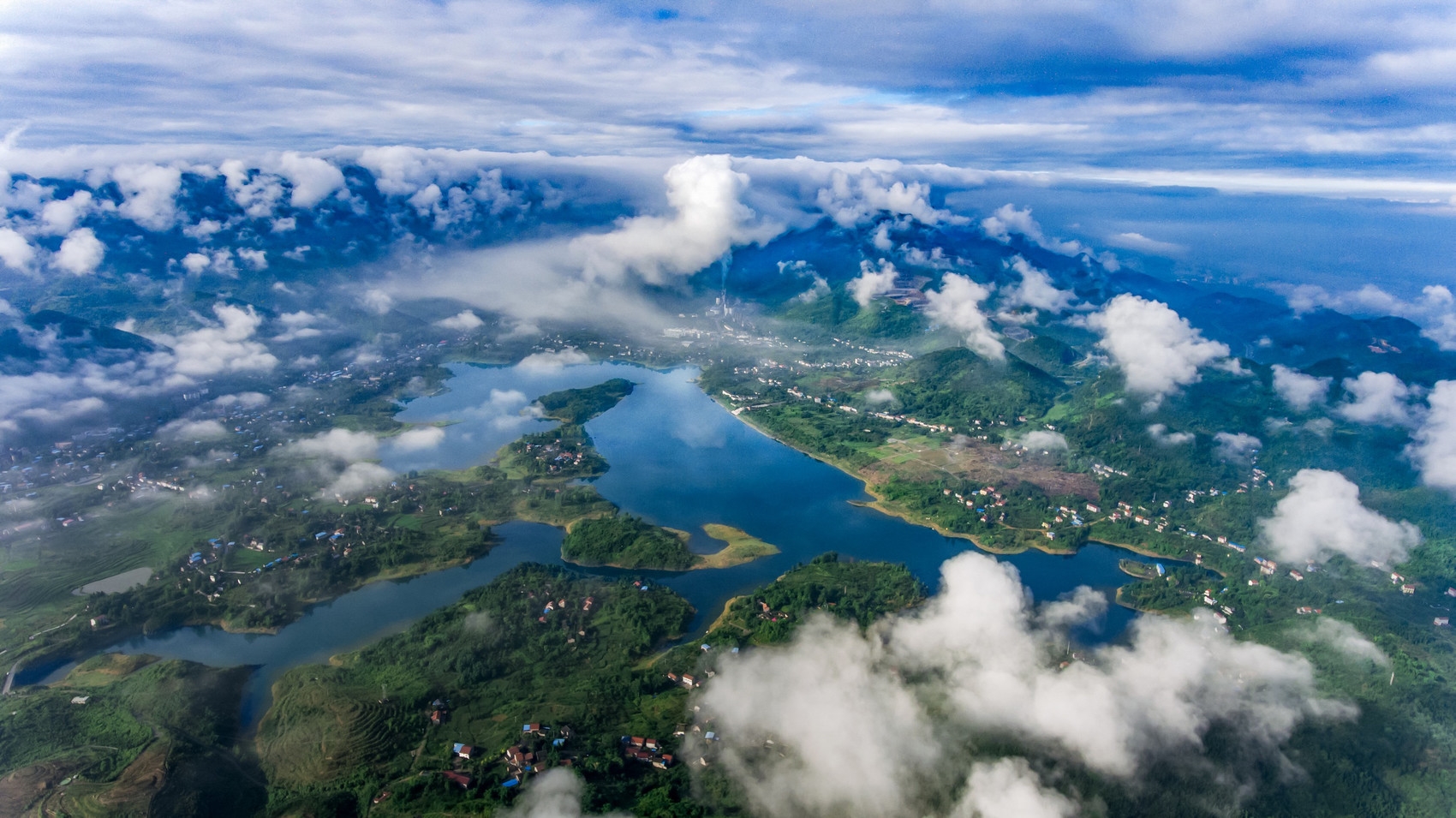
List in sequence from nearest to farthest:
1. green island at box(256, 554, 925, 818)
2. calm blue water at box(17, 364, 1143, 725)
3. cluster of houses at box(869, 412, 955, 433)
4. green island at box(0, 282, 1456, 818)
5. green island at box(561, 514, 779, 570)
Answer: green island at box(256, 554, 925, 818), green island at box(0, 282, 1456, 818), calm blue water at box(17, 364, 1143, 725), green island at box(561, 514, 779, 570), cluster of houses at box(869, 412, 955, 433)

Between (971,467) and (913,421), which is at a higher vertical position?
(971,467)

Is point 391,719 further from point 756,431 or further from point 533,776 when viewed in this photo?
point 756,431

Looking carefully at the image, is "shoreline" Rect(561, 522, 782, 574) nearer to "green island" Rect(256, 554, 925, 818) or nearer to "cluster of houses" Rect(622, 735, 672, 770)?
"green island" Rect(256, 554, 925, 818)

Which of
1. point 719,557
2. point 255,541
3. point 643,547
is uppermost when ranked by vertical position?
point 643,547

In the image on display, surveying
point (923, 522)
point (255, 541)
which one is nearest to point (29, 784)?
point (255, 541)

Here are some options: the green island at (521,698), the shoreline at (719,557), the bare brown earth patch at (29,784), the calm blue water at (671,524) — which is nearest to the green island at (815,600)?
the green island at (521,698)

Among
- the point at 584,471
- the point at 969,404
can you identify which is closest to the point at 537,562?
the point at 584,471

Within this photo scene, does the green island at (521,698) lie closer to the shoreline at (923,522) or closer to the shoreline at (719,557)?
the shoreline at (719,557)

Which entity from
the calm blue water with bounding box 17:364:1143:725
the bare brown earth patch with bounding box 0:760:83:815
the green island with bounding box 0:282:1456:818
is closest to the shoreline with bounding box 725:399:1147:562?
the green island with bounding box 0:282:1456:818

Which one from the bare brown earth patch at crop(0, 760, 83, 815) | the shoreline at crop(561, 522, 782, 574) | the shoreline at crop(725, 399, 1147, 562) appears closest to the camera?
the bare brown earth patch at crop(0, 760, 83, 815)

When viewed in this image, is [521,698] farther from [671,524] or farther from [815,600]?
[671,524]
